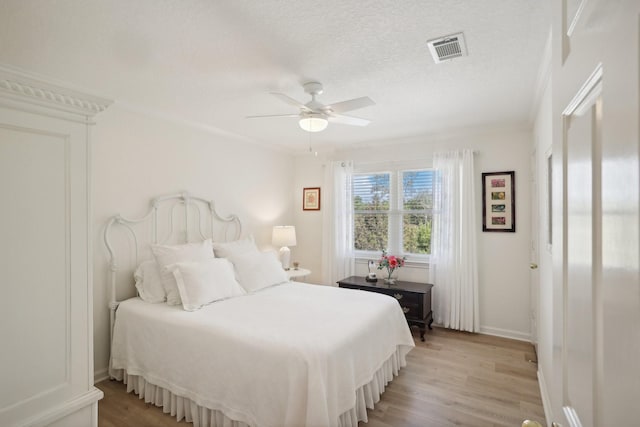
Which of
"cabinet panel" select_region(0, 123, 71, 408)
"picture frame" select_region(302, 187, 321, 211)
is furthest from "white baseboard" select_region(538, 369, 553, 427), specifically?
"picture frame" select_region(302, 187, 321, 211)

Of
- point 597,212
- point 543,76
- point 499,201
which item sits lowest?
point 597,212

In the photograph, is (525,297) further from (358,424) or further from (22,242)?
(22,242)

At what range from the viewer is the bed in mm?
1873

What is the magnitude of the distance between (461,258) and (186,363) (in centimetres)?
320

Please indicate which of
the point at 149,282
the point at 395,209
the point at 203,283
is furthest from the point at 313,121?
the point at 395,209

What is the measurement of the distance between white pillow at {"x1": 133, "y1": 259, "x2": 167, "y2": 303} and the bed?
3 cm

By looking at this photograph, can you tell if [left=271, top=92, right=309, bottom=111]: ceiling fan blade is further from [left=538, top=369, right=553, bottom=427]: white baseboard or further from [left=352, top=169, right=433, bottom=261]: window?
[left=538, top=369, right=553, bottom=427]: white baseboard

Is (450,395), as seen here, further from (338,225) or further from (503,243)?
(338,225)

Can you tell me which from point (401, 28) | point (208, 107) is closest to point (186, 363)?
point (208, 107)

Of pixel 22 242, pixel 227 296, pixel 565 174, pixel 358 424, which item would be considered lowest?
pixel 358 424

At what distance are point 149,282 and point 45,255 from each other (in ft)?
6.20

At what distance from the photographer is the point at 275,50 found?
2.05 metres

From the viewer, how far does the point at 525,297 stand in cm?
372

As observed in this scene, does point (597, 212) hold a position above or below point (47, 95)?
below
